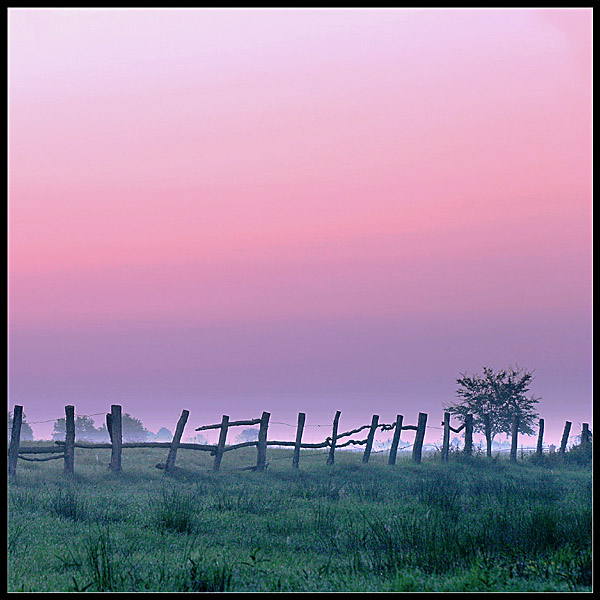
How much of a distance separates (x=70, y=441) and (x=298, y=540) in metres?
13.6

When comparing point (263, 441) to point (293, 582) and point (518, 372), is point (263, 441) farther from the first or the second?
point (518, 372)

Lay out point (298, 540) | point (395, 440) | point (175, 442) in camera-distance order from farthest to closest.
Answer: point (395, 440), point (175, 442), point (298, 540)

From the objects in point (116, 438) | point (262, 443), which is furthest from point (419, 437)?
point (116, 438)

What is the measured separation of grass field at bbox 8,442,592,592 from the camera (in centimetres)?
793

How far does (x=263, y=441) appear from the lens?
25.8m

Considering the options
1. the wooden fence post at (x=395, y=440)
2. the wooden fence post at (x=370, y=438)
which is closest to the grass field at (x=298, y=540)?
the wooden fence post at (x=395, y=440)

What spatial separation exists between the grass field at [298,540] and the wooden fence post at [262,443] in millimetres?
6217

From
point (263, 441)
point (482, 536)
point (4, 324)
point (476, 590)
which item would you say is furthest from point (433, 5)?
point (263, 441)

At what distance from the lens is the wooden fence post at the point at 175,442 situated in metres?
23.2

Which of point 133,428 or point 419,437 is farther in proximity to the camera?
point 133,428

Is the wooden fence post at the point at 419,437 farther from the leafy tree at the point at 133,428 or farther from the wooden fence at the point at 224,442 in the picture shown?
the leafy tree at the point at 133,428

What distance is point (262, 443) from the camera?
2575 centimetres

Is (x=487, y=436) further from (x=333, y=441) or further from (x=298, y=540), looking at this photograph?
(x=298, y=540)

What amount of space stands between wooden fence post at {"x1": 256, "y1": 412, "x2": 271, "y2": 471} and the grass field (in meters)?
6.22
